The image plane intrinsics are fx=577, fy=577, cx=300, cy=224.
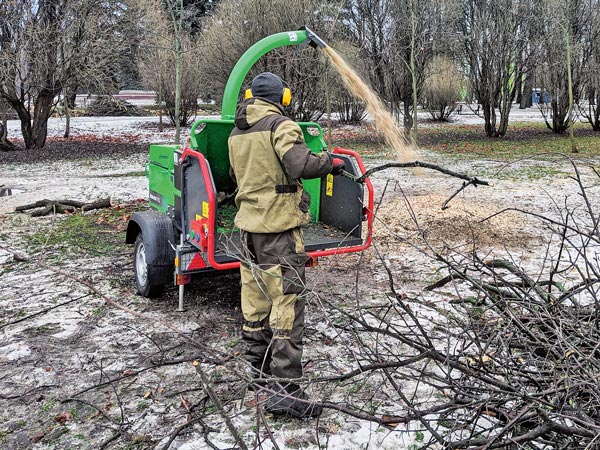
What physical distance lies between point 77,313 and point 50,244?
8.06 ft

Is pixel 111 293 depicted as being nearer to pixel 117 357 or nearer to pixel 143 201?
pixel 117 357

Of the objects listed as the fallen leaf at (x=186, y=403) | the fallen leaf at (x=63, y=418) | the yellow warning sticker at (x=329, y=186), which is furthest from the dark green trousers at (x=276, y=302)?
the yellow warning sticker at (x=329, y=186)

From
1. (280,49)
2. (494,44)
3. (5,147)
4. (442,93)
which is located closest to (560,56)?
(494,44)

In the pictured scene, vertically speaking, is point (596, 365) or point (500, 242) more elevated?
point (596, 365)

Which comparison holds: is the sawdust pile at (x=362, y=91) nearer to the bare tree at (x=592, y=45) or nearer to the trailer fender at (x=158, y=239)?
the trailer fender at (x=158, y=239)

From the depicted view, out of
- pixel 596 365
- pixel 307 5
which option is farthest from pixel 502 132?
pixel 596 365

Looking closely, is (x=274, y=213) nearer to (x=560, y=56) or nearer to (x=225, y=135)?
(x=225, y=135)

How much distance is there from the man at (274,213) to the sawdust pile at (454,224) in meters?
3.17

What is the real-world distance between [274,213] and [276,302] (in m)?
0.53

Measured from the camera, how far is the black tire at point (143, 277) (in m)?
4.93

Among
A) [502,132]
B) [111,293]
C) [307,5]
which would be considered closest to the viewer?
[111,293]

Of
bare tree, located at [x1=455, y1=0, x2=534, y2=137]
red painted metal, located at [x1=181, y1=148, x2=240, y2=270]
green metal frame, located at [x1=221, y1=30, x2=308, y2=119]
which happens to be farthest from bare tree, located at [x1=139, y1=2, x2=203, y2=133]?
red painted metal, located at [x1=181, y1=148, x2=240, y2=270]

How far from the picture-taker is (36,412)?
3.38 meters

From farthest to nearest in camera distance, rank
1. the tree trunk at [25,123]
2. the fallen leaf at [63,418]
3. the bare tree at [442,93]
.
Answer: the bare tree at [442,93] → the tree trunk at [25,123] → the fallen leaf at [63,418]
